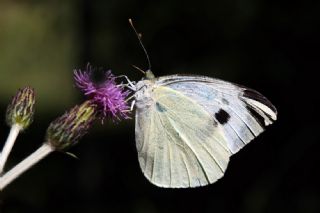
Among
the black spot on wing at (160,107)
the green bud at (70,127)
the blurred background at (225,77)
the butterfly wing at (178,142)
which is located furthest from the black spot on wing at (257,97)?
the blurred background at (225,77)

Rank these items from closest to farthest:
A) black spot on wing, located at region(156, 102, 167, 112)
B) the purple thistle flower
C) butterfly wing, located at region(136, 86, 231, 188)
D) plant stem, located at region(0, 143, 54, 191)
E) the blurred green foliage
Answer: plant stem, located at region(0, 143, 54, 191) → the purple thistle flower → butterfly wing, located at region(136, 86, 231, 188) → black spot on wing, located at region(156, 102, 167, 112) → the blurred green foliage

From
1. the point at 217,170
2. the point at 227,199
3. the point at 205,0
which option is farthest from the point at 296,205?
the point at 217,170

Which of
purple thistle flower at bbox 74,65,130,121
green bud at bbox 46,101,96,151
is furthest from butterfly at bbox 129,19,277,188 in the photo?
green bud at bbox 46,101,96,151

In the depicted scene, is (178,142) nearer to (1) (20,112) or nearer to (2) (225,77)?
(1) (20,112)

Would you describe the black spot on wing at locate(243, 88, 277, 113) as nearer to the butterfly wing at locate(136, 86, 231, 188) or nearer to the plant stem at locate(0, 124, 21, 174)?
the butterfly wing at locate(136, 86, 231, 188)

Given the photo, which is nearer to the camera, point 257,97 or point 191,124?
point 257,97

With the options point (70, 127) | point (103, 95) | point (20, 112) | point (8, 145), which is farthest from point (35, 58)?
point (8, 145)

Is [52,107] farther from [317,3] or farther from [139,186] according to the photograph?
[317,3]
